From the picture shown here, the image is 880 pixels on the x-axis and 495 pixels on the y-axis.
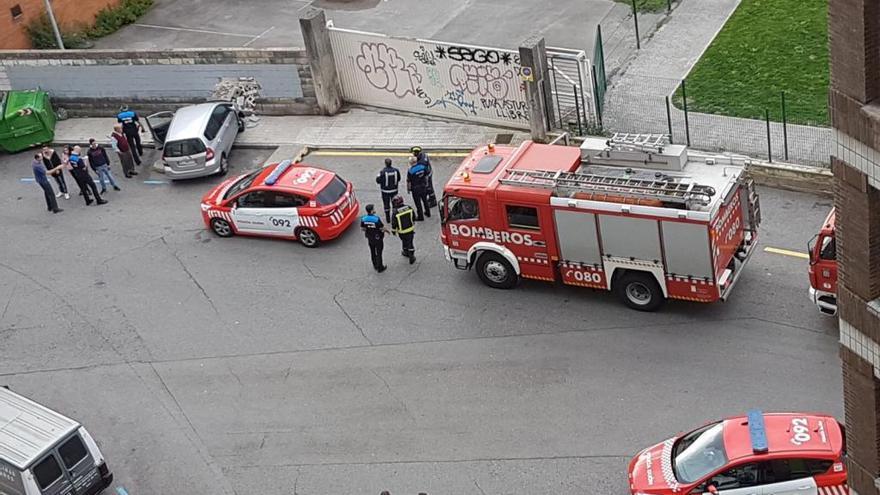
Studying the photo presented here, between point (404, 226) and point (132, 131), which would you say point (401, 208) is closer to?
point (404, 226)

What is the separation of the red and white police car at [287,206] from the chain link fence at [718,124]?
6.86m

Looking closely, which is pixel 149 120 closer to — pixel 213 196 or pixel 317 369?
pixel 213 196

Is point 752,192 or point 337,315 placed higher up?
point 752,192

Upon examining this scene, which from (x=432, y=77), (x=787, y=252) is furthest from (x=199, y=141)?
(x=787, y=252)

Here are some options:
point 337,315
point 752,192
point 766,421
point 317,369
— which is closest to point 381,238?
point 337,315

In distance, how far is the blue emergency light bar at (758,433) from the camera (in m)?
17.2

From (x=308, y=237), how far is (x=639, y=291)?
7.73 metres

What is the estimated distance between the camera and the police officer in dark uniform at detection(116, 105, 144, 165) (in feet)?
106

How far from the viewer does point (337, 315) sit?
2522cm

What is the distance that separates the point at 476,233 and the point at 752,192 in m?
5.25

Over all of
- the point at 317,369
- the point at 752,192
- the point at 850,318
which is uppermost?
the point at 850,318

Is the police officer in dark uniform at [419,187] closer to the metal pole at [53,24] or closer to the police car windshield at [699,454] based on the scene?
the police car windshield at [699,454]

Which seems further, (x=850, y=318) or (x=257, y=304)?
(x=257, y=304)

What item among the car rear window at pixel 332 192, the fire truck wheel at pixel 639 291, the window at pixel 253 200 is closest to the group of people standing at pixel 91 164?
the window at pixel 253 200
